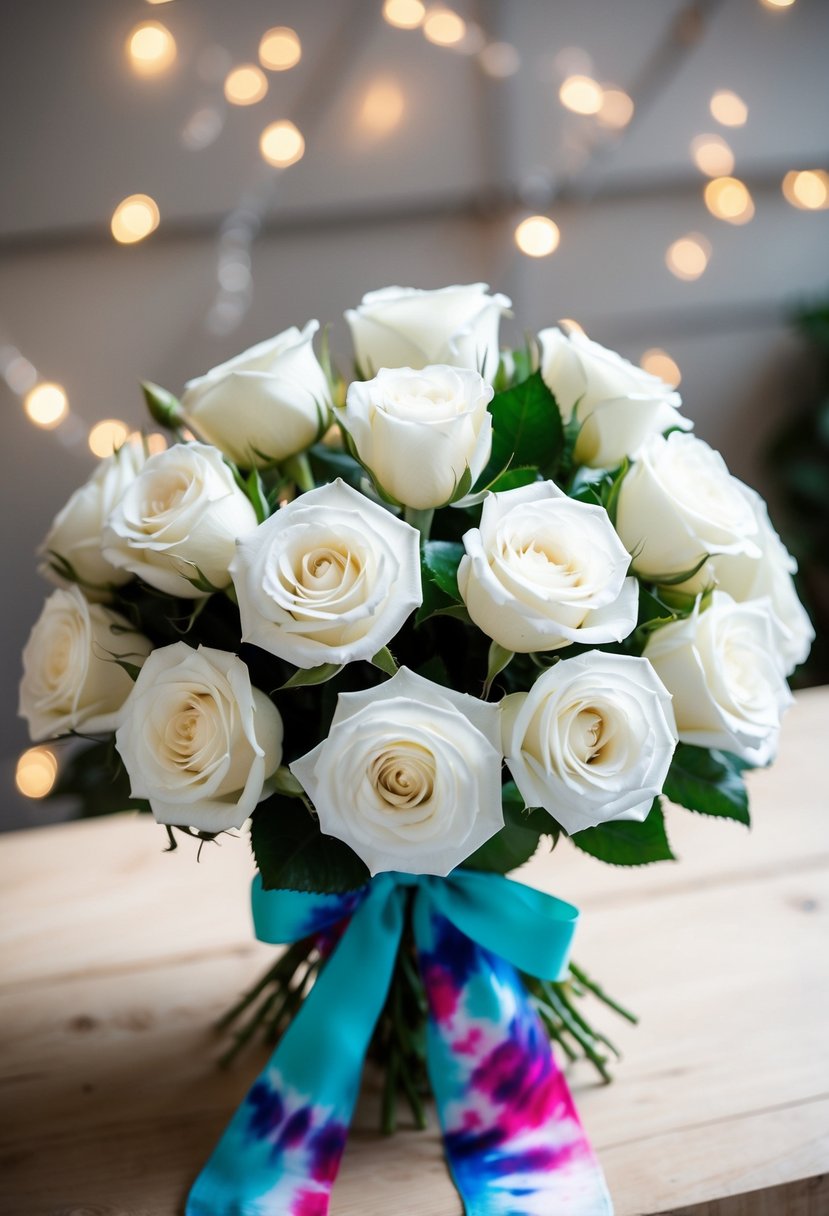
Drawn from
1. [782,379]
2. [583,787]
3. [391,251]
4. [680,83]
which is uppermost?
[680,83]

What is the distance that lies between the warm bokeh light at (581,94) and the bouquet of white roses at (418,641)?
1.70 m

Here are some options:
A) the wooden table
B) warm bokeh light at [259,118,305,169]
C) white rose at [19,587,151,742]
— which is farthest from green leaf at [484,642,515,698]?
warm bokeh light at [259,118,305,169]

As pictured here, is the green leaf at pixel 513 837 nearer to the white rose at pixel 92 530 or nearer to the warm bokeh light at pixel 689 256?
the white rose at pixel 92 530

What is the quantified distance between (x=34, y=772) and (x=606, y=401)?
179 cm

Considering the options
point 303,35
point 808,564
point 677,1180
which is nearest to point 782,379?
point 808,564

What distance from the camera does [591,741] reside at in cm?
52

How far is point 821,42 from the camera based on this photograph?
7.36 feet

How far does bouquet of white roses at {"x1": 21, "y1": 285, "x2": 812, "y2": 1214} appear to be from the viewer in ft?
1.66

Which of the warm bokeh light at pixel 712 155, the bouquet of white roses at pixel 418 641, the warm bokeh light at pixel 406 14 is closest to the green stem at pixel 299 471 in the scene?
the bouquet of white roses at pixel 418 641

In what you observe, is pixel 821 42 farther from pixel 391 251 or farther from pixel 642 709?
pixel 642 709

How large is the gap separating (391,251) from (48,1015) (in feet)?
5.66

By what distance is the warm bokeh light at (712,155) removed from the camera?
7.32ft

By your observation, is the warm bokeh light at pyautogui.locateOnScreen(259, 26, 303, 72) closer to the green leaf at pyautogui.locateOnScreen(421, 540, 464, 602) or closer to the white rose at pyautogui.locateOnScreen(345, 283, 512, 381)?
the white rose at pyautogui.locateOnScreen(345, 283, 512, 381)

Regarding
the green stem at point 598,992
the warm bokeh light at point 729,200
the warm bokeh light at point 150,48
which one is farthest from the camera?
the warm bokeh light at point 729,200
